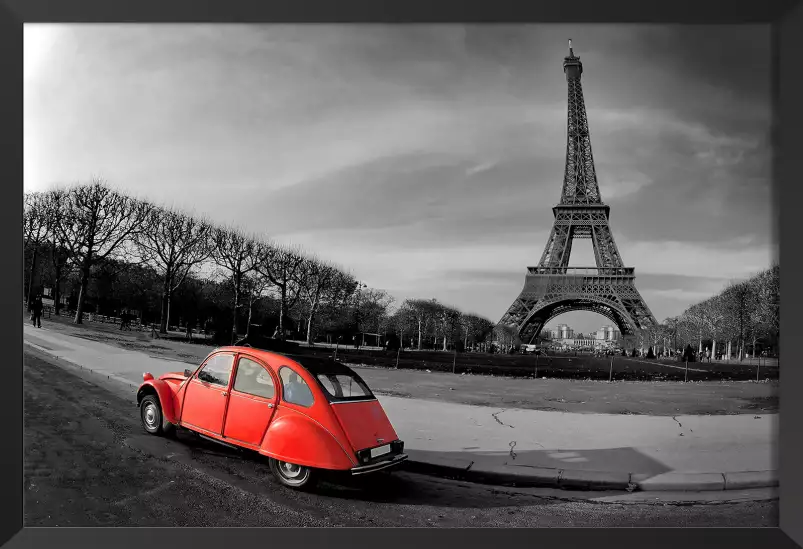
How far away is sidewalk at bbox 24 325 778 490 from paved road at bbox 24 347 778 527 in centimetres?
18

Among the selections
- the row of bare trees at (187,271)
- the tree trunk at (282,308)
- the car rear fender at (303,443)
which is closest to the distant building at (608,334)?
the row of bare trees at (187,271)

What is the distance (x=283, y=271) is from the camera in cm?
522

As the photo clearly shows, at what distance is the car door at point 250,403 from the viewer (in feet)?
11.5

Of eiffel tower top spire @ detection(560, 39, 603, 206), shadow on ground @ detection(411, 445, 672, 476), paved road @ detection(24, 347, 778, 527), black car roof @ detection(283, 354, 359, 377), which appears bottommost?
paved road @ detection(24, 347, 778, 527)

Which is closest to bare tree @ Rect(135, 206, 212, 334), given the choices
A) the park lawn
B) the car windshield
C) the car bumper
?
the park lawn

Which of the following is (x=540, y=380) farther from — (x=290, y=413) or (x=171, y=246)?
(x=171, y=246)

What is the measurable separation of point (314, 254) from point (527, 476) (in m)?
2.90

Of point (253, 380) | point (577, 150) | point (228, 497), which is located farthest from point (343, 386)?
point (577, 150)

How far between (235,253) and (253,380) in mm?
2050

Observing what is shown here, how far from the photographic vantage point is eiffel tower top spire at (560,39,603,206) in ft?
15.6

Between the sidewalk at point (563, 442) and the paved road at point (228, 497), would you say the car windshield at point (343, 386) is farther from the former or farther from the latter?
the sidewalk at point (563, 442)

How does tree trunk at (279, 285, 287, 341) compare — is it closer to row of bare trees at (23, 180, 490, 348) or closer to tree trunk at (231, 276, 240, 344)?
row of bare trees at (23, 180, 490, 348)

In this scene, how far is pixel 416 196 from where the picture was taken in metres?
5.07
